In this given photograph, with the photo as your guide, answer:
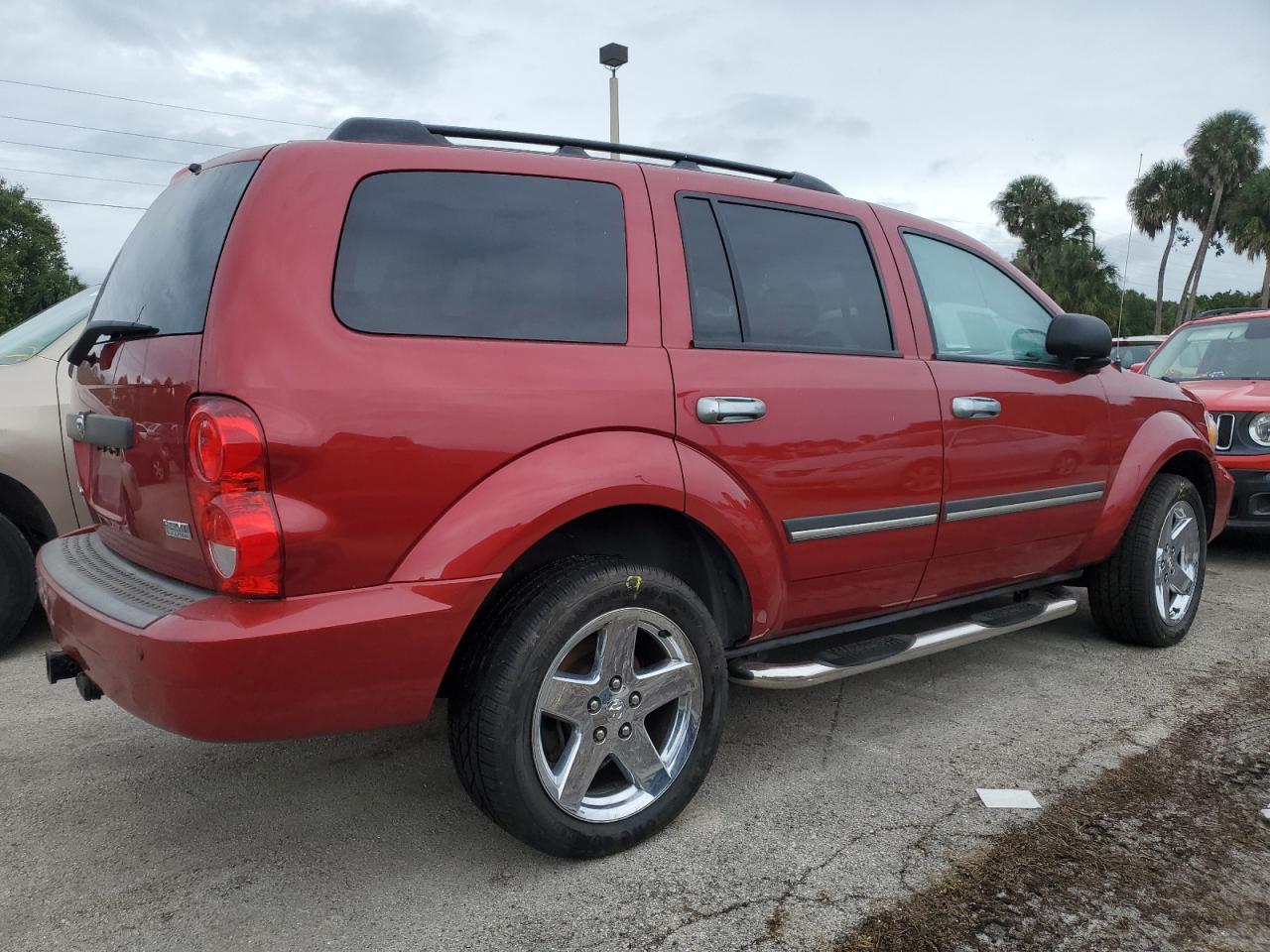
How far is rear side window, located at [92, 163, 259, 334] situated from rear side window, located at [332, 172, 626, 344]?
1.06 feet

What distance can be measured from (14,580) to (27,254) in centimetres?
4572

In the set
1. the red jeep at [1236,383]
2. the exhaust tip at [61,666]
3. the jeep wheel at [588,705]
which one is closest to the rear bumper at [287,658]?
the jeep wheel at [588,705]

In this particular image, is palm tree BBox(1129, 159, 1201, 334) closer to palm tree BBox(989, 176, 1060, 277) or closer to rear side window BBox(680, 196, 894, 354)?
palm tree BBox(989, 176, 1060, 277)

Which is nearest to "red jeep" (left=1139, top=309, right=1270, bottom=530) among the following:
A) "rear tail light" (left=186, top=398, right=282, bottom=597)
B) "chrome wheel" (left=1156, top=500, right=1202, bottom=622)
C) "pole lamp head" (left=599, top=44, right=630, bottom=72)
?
"chrome wheel" (left=1156, top=500, right=1202, bottom=622)

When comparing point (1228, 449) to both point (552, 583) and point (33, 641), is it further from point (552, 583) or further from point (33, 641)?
point (33, 641)

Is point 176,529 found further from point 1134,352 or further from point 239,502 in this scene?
point 1134,352

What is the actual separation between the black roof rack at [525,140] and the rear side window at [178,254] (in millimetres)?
288

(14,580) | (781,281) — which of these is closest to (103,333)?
(781,281)

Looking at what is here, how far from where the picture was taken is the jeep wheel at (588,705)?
2.31 metres

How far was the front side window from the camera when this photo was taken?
3.42 metres

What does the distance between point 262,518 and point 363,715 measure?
0.51m

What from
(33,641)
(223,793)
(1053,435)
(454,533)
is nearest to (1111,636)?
(1053,435)

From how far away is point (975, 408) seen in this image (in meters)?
3.31

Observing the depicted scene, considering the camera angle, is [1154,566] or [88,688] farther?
[1154,566]
